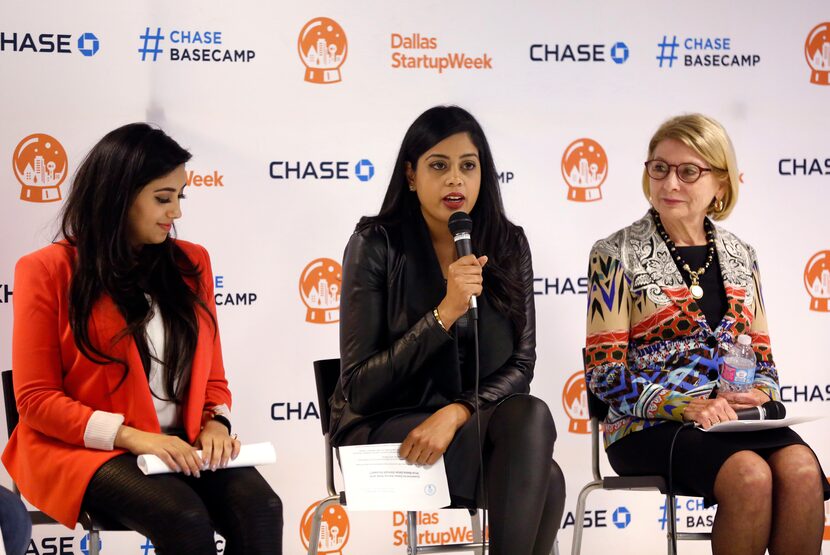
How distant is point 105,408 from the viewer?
8.60 feet

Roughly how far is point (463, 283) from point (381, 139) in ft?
5.44

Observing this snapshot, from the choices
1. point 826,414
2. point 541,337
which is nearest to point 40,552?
point 541,337

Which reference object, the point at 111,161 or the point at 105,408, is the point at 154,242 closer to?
the point at 111,161

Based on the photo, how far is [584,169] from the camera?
414cm

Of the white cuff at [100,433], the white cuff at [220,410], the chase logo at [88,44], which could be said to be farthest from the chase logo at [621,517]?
the chase logo at [88,44]

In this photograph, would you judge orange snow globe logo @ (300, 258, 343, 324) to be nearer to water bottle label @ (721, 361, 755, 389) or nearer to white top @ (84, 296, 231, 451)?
white top @ (84, 296, 231, 451)

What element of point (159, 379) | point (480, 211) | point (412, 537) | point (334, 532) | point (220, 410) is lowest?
point (334, 532)

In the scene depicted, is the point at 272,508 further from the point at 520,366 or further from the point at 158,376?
the point at 520,366

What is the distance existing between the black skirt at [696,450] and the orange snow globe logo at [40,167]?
2392mm

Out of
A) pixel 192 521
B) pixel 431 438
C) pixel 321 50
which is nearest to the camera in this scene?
pixel 192 521

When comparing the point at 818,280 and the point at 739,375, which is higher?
the point at 818,280

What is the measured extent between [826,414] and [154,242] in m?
3.02

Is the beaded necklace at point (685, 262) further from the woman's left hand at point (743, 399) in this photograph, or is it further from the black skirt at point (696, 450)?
the black skirt at point (696, 450)

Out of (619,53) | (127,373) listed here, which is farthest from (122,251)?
(619,53)
